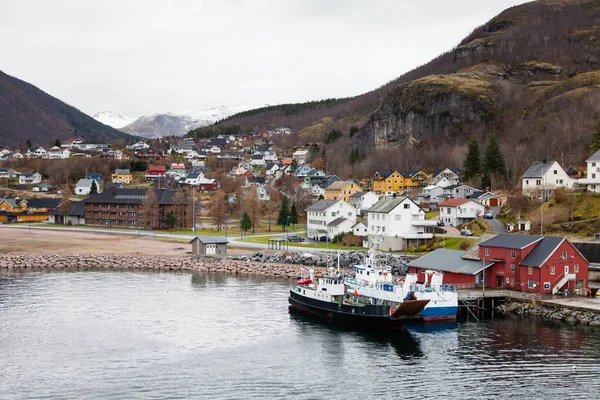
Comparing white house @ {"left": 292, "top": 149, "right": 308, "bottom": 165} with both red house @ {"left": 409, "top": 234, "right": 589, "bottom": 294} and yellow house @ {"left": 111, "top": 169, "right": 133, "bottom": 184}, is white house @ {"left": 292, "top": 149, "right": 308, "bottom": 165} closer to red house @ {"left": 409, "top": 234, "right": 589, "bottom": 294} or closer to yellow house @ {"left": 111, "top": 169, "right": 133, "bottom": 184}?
yellow house @ {"left": 111, "top": 169, "right": 133, "bottom": 184}

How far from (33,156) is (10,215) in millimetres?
79525

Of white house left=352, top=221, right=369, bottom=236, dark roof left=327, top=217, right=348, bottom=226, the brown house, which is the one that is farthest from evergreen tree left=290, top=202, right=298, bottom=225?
white house left=352, top=221, right=369, bottom=236

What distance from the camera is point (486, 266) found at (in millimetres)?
48875

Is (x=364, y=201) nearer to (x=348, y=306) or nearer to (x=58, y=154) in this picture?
(x=348, y=306)

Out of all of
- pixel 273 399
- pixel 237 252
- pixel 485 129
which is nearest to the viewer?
pixel 273 399

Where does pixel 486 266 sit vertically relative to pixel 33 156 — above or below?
below

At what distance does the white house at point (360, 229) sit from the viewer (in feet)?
258

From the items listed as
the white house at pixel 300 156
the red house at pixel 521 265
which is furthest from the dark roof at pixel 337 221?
the white house at pixel 300 156

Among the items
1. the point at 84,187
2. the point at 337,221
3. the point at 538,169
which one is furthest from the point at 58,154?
the point at 538,169

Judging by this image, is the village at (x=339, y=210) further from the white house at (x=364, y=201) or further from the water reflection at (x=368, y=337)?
the water reflection at (x=368, y=337)

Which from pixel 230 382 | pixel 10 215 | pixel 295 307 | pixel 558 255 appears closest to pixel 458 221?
pixel 558 255

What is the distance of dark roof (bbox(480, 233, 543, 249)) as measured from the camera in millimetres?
47531

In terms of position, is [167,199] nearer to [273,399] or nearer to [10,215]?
[10,215]

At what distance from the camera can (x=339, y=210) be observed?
8562cm
